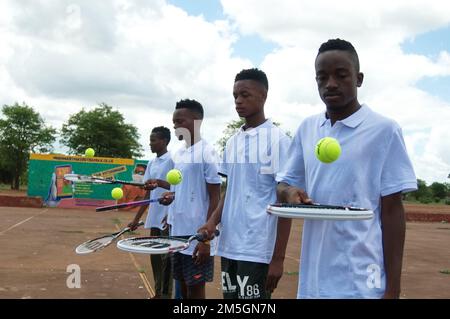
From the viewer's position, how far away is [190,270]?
4.02 meters

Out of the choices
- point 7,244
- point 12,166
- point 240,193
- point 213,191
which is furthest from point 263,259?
point 12,166

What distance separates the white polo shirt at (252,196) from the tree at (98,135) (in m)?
44.4

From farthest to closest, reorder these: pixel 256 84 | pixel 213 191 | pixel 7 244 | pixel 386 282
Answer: pixel 7 244, pixel 213 191, pixel 256 84, pixel 386 282

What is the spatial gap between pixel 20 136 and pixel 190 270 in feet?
134

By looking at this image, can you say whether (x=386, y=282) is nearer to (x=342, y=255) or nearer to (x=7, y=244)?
(x=342, y=255)

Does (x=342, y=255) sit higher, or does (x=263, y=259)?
(x=342, y=255)

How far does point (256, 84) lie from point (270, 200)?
33.5 inches

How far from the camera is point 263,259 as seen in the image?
3.10 m

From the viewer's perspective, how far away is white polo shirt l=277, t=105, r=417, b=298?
1.96m

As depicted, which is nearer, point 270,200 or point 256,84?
point 270,200

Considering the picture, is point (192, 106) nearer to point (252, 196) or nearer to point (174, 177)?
point (174, 177)

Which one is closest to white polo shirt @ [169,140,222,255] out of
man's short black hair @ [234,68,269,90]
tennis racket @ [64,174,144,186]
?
tennis racket @ [64,174,144,186]
